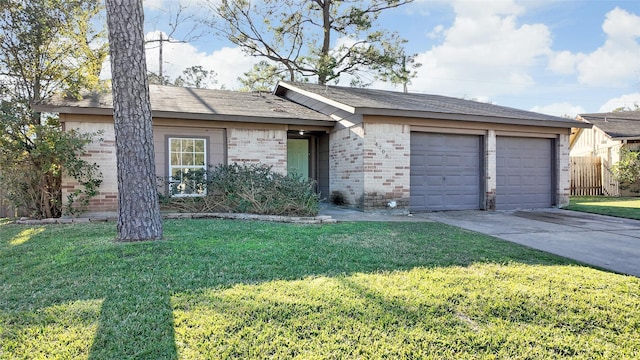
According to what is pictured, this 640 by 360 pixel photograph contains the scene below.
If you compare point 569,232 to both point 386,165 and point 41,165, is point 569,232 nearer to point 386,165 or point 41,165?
point 386,165

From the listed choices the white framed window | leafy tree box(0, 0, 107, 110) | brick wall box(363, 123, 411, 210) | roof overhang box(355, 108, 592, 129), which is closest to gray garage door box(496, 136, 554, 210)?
roof overhang box(355, 108, 592, 129)

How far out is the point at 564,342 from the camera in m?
2.59

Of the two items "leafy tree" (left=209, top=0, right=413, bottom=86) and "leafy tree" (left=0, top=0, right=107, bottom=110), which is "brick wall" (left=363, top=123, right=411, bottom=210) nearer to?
"leafy tree" (left=0, top=0, right=107, bottom=110)

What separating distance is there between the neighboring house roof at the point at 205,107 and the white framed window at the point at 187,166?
0.78m

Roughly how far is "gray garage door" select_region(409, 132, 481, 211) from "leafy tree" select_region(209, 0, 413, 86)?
1098 centimetres

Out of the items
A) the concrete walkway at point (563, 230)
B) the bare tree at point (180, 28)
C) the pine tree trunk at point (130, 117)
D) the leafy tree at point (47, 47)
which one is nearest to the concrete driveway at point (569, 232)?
the concrete walkway at point (563, 230)

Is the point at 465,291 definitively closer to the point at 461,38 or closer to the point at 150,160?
the point at 150,160

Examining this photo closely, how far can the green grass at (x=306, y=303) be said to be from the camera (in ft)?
8.09

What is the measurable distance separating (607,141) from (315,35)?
621 inches

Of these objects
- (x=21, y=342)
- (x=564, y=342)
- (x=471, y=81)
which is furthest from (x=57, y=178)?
→ (x=471, y=81)

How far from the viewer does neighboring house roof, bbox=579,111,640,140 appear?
17.2 metres

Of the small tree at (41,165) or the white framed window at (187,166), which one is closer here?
the small tree at (41,165)

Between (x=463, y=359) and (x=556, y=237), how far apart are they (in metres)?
4.97

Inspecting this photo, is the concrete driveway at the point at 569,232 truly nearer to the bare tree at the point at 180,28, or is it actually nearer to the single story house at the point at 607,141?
the single story house at the point at 607,141
